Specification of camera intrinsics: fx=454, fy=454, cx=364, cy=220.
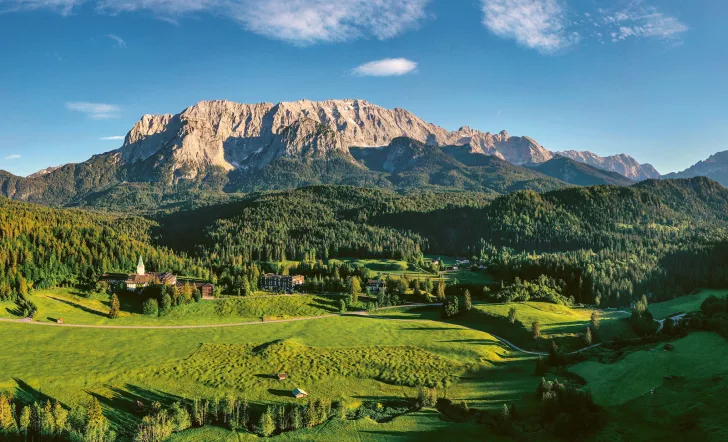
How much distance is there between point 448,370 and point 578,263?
11814 centimetres

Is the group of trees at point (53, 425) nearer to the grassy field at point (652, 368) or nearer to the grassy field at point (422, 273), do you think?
the grassy field at point (652, 368)

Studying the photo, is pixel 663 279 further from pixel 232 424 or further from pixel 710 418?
pixel 232 424

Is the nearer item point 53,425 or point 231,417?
point 53,425

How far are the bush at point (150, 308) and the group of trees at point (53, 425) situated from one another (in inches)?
2423

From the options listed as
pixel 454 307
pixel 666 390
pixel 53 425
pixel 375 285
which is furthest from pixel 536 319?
pixel 53 425

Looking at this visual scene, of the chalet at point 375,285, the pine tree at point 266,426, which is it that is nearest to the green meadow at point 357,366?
the pine tree at point 266,426

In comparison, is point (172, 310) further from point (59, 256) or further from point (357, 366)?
point (357, 366)

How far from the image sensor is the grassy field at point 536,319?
10175 centimetres

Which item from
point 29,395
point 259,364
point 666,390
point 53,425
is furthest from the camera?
point 259,364

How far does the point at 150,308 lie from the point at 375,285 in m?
70.4

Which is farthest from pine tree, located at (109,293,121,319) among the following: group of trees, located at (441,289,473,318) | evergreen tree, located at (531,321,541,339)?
evergreen tree, located at (531,321,541,339)

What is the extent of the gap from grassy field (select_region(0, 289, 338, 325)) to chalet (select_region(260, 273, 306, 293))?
543 inches

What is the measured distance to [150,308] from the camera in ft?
405

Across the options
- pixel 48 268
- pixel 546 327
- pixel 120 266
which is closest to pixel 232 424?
pixel 546 327
